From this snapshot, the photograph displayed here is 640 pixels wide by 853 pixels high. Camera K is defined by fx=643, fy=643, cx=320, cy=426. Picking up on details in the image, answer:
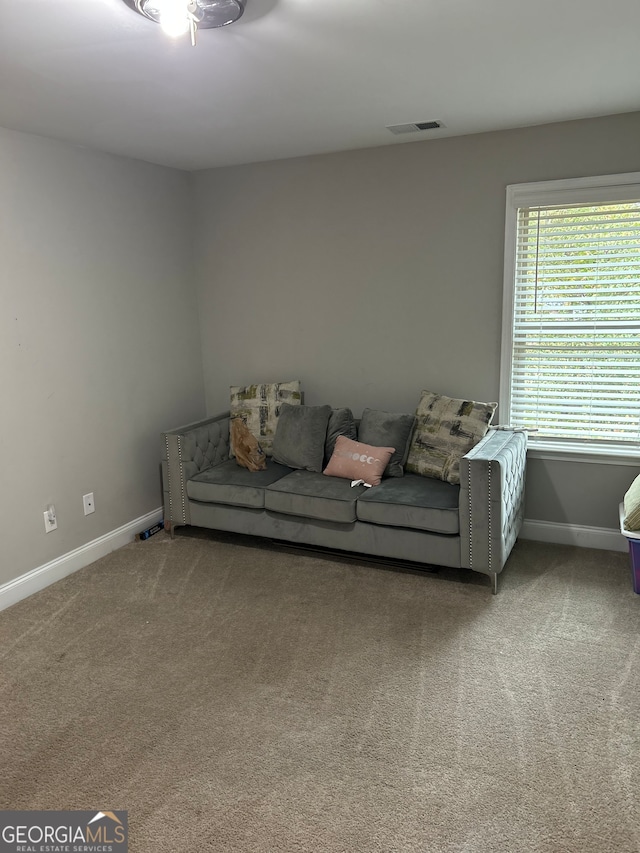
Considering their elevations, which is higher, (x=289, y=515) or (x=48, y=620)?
(x=289, y=515)

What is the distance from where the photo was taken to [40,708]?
2.60 meters

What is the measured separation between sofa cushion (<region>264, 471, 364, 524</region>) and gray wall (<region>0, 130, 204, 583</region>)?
1.12 meters

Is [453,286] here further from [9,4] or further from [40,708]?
[40,708]

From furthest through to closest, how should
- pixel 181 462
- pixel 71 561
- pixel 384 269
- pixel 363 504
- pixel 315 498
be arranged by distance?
pixel 384 269
pixel 181 462
pixel 71 561
pixel 315 498
pixel 363 504

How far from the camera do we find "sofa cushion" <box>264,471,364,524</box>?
369cm

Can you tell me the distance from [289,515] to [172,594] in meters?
0.83

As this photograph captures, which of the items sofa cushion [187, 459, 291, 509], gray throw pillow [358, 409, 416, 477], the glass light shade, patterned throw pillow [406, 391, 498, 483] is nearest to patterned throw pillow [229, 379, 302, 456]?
sofa cushion [187, 459, 291, 509]

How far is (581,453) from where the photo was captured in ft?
12.7

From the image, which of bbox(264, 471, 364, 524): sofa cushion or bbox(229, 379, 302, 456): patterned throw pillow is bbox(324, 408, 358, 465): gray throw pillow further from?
bbox(229, 379, 302, 456): patterned throw pillow

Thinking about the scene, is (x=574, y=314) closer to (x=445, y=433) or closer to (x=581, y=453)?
(x=581, y=453)

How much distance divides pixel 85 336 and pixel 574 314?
2947mm

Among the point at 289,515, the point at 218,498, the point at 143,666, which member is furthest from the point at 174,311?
the point at 143,666

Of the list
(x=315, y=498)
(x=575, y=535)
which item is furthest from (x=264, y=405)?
(x=575, y=535)

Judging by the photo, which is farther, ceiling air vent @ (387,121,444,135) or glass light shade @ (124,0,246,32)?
ceiling air vent @ (387,121,444,135)
